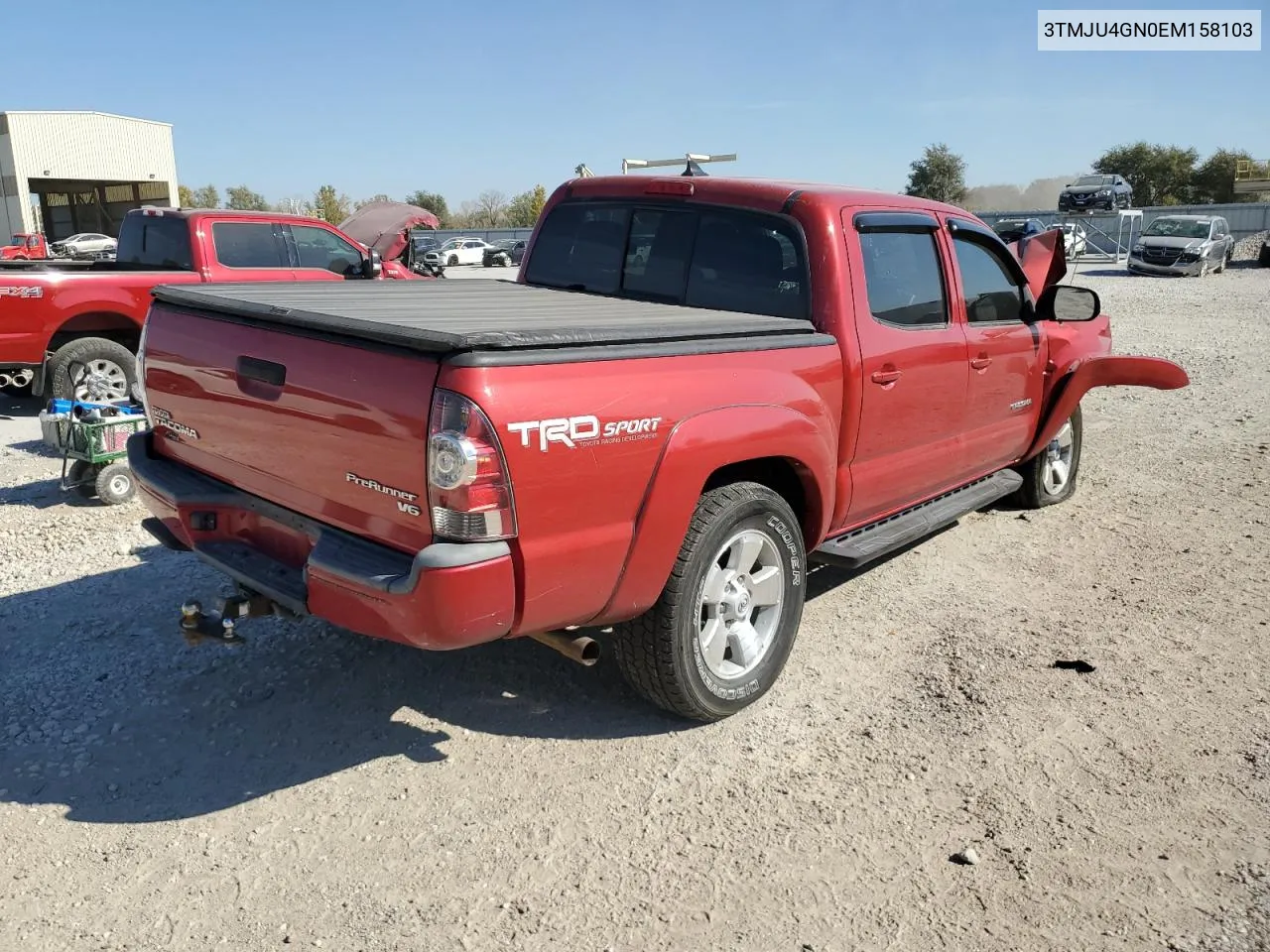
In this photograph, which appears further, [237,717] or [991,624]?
[991,624]

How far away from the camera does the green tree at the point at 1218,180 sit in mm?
56156

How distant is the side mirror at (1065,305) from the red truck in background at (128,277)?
6.42 m

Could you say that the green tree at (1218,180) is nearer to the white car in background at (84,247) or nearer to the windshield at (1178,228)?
the windshield at (1178,228)

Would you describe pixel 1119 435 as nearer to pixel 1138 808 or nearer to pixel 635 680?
pixel 1138 808

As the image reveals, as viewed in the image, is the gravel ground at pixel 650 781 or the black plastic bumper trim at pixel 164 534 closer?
the gravel ground at pixel 650 781

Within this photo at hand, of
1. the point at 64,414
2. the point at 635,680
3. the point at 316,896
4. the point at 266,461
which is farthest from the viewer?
the point at 64,414

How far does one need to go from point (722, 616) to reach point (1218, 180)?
6613 centimetres

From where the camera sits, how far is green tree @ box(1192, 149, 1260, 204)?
56156mm

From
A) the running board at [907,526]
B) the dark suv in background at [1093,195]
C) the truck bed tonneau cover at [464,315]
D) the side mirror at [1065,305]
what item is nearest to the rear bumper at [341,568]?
the truck bed tonneau cover at [464,315]

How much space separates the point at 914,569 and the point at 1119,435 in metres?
4.30

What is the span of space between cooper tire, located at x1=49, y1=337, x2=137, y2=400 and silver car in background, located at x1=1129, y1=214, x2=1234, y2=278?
27237 millimetres

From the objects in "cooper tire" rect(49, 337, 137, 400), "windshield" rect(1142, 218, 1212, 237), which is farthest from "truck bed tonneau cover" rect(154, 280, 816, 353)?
"windshield" rect(1142, 218, 1212, 237)

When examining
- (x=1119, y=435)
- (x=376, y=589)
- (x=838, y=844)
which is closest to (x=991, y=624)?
(x=838, y=844)

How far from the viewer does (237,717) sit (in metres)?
3.73
